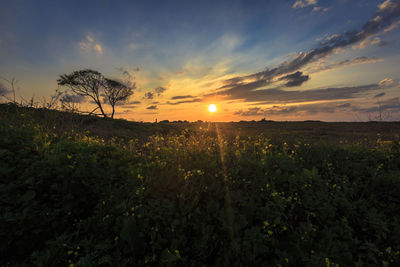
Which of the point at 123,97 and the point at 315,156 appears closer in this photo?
the point at 315,156

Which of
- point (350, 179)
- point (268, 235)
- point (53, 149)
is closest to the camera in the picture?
point (268, 235)

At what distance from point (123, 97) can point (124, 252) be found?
33081 millimetres

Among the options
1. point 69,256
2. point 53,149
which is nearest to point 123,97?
point 53,149

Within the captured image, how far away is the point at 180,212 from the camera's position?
3521 millimetres

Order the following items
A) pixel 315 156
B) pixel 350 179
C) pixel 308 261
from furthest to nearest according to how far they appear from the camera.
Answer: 1. pixel 315 156
2. pixel 350 179
3. pixel 308 261

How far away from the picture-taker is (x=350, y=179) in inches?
198

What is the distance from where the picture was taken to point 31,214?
326 cm

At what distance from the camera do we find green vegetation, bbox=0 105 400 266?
296 centimetres

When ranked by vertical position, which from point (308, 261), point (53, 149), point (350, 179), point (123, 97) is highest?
point (123, 97)

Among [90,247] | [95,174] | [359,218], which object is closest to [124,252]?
[90,247]

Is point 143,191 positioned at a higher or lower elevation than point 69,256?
higher

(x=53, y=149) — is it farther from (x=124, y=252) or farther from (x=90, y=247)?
(x=124, y=252)

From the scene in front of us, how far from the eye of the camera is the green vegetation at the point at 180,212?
2.96m

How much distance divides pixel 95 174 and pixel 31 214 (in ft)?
3.57
